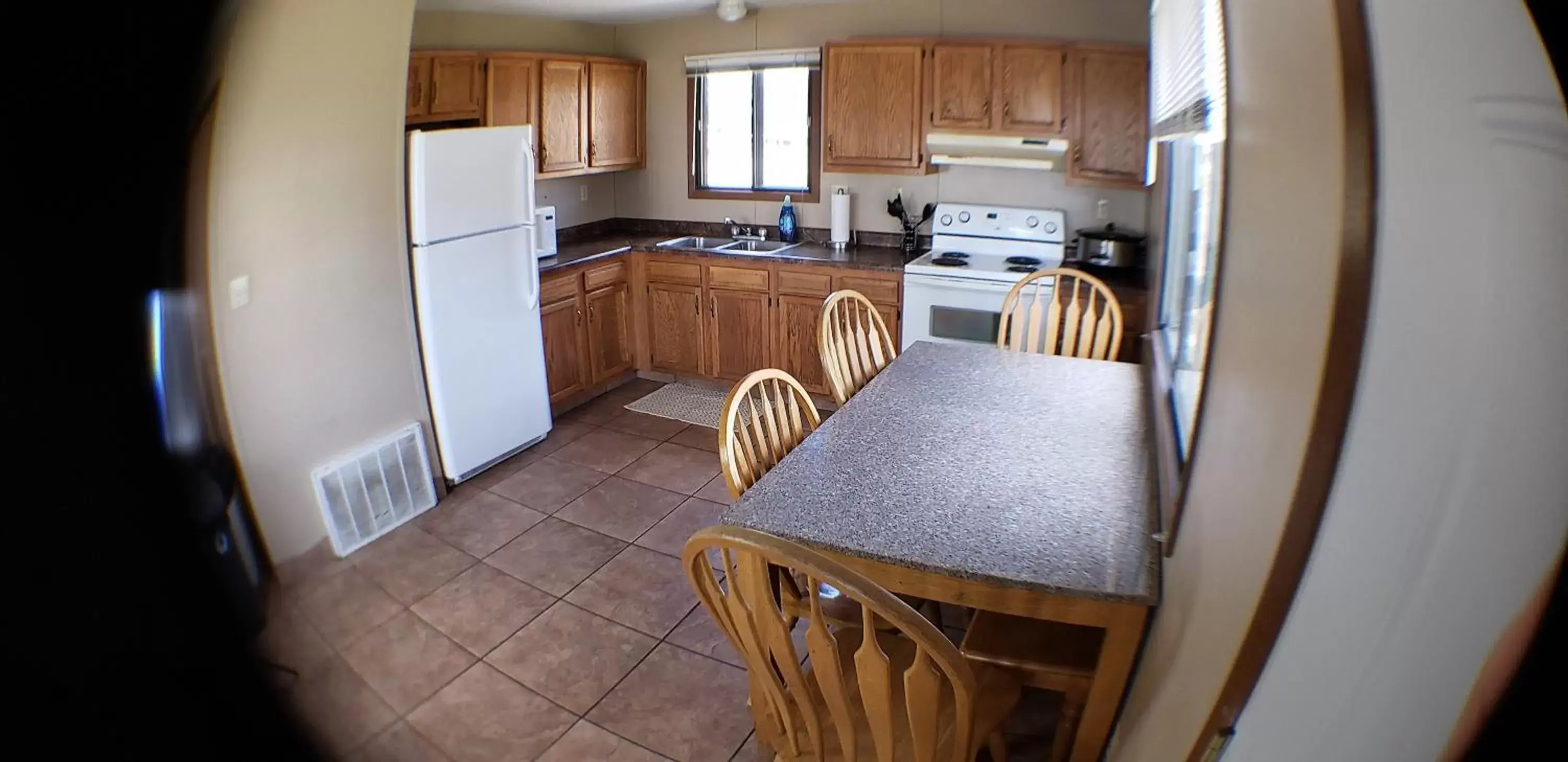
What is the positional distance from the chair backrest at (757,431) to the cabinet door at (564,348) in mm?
1571

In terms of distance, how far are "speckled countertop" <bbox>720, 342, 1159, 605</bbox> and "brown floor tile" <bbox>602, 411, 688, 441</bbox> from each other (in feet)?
4.53

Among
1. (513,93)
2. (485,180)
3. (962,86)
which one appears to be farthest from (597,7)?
(962,86)

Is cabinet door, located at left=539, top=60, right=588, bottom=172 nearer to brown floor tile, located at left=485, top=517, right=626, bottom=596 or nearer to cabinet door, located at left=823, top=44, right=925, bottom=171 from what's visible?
cabinet door, located at left=823, top=44, right=925, bottom=171

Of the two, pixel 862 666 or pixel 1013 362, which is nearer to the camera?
pixel 862 666

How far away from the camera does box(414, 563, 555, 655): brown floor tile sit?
0.37 meters

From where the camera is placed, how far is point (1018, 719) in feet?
4.75

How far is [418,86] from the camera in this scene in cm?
79

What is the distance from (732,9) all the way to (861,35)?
21.4 inches

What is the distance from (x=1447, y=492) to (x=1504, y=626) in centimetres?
4

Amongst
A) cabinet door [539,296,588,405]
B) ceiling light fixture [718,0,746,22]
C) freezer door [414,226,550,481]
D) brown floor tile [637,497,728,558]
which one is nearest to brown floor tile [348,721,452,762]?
freezer door [414,226,550,481]

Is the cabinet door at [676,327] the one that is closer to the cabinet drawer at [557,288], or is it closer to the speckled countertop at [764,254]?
the speckled countertop at [764,254]

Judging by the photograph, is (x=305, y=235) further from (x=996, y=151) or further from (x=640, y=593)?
(x=996, y=151)

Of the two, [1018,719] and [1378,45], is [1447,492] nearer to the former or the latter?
[1378,45]

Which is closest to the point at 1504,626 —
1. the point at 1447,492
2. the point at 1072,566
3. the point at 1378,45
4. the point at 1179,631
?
the point at 1447,492
